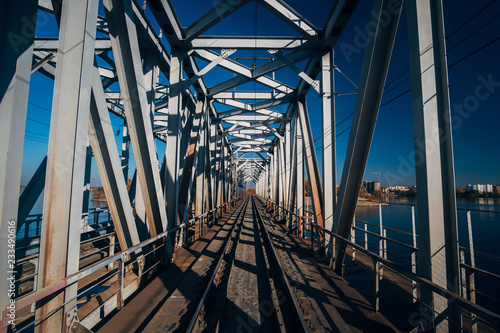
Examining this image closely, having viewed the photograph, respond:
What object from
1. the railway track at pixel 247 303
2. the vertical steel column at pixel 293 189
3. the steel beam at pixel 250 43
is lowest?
the railway track at pixel 247 303

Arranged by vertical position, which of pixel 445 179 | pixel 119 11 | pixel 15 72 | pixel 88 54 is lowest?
pixel 445 179


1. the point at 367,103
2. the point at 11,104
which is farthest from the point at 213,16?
the point at 11,104

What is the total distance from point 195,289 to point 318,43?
299 inches

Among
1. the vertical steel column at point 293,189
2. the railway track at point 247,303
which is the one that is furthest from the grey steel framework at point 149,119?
the vertical steel column at point 293,189

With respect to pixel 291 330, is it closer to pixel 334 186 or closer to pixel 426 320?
pixel 426 320

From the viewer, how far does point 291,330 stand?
3303 mm

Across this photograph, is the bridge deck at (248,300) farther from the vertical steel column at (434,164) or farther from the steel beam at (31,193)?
the steel beam at (31,193)

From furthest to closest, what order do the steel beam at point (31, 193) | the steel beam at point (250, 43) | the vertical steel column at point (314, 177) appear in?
the vertical steel column at point (314, 177)
the steel beam at point (250, 43)
the steel beam at point (31, 193)

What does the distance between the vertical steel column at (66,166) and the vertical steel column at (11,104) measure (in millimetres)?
266

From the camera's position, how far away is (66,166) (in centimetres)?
270

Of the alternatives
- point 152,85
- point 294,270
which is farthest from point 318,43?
point 294,270

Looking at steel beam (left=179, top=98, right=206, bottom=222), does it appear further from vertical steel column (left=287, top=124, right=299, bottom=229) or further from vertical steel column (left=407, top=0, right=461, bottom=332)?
vertical steel column (left=407, top=0, right=461, bottom=332)

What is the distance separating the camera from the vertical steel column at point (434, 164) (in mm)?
2680

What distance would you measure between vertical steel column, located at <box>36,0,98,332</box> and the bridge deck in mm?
960
